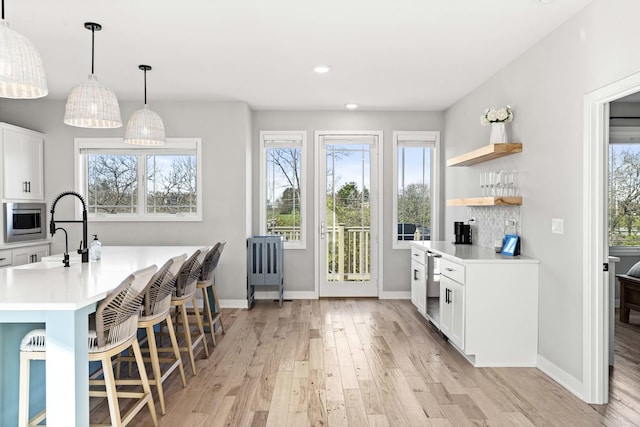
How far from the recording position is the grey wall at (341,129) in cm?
600

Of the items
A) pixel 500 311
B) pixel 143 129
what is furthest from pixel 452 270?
pixel 143 129

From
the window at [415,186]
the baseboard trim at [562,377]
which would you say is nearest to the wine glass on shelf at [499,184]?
the baseboard trim at [562,377]

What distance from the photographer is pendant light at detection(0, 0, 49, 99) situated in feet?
6.42

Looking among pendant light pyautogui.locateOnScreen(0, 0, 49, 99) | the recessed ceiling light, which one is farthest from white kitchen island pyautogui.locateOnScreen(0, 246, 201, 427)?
the recessed ceiling light

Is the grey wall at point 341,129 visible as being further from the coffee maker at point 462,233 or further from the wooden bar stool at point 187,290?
the wooden bar stool at point 187,290

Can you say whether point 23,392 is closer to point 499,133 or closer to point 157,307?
point 157,307

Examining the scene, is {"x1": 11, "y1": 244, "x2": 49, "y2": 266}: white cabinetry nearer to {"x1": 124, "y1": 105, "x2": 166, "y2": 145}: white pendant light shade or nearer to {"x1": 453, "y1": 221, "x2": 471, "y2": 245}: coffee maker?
{"x1": 124, "y1": 105, "x2": 166, "y2": 145}: white pendant light shade

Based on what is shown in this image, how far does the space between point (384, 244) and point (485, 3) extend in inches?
146

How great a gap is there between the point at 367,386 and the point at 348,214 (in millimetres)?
3244

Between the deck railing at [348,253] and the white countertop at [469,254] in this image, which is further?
the deck railing at [348,253]

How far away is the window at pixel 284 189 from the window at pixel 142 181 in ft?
A: 3.17

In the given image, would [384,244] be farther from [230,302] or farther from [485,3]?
[485,3]

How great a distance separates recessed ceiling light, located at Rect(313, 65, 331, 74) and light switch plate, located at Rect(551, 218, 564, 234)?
2.44m

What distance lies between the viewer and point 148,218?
552 cm
